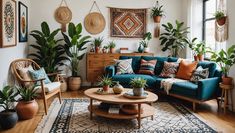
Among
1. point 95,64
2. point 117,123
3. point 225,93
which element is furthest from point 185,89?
point 95,64

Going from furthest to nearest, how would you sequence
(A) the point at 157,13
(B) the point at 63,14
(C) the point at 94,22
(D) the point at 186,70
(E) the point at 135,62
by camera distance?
(A) the point at 157,13, (C) the point at 94,22, (B) the point at 63,14, (E) the point at 135,62, (D) the point at 186,70

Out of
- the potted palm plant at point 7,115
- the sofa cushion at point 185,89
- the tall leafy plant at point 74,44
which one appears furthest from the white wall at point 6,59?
the sofa cushion at point 185,89

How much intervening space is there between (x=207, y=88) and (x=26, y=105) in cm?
297

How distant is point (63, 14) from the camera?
6.20 meters

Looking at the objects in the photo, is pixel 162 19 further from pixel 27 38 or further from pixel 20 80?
pixel 20 80

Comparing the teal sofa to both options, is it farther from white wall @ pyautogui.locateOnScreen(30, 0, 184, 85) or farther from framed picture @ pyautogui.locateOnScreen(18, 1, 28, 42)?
framed picture @ pyautogui.locateOnScreen(18, 1, 28, 42)

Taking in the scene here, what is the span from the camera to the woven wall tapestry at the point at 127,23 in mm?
6480

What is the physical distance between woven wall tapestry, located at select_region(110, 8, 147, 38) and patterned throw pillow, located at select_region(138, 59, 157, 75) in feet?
4.22

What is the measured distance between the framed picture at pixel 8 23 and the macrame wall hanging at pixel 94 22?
7.23 ft

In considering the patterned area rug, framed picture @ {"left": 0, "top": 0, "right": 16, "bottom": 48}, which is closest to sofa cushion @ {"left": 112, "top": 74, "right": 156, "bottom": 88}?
the patterned area rug

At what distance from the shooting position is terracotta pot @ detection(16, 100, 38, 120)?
3687 millimetres

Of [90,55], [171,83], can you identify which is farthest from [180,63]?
[90,55]

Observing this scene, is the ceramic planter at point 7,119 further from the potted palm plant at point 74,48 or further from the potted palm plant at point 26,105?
the potted palm plant at point 74,48

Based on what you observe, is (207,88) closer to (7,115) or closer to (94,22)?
(7,115)
